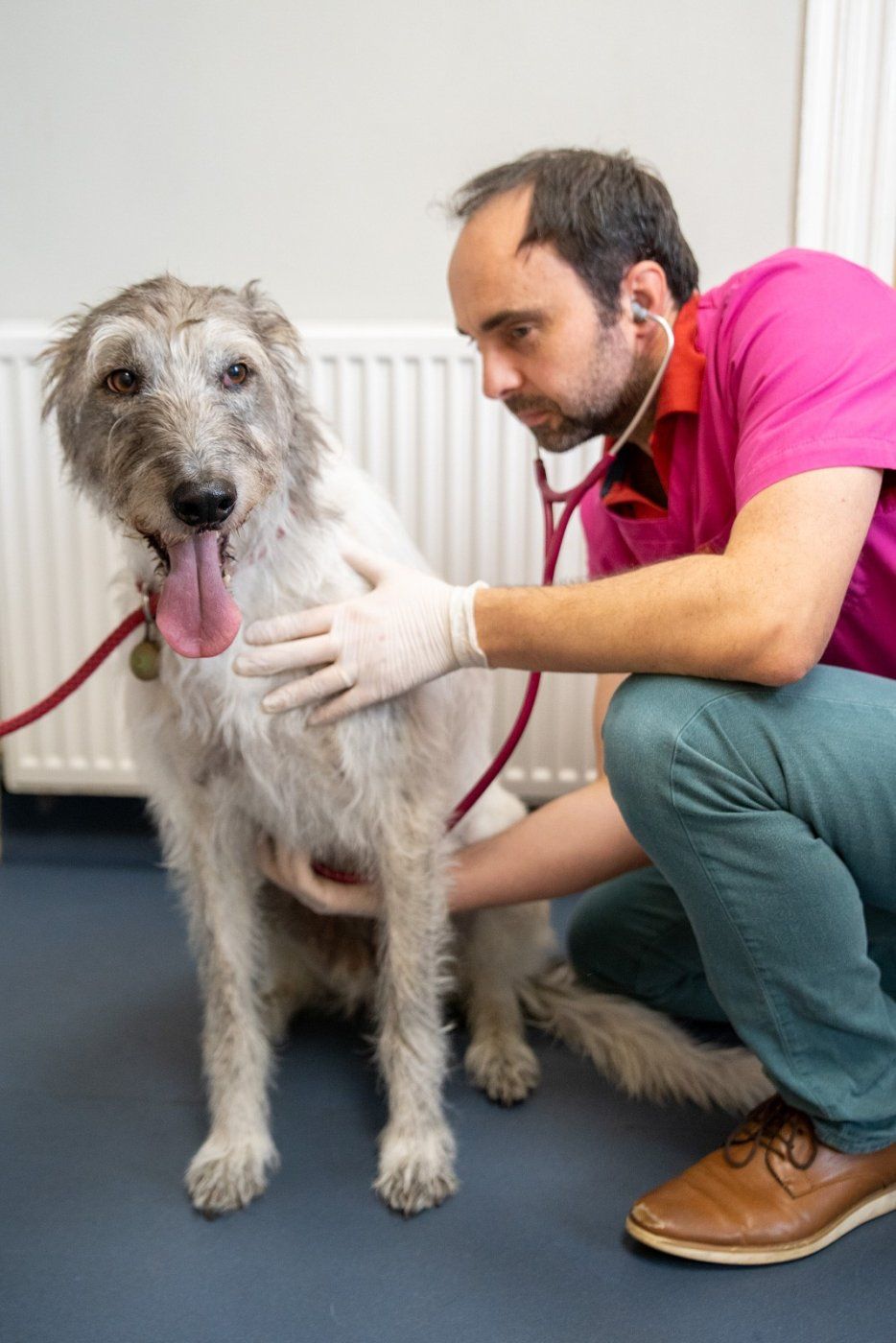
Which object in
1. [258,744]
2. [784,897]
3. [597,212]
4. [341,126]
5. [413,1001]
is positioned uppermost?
[341,126]

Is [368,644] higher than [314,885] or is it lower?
higher

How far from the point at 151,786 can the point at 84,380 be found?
0.60m

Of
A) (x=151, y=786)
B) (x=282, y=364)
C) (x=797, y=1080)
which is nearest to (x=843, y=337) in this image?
(x=282, y=364)

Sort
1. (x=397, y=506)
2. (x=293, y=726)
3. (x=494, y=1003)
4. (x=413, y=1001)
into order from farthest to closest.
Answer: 1. (x=397, y=506)
2. (x=494, y=1003)
3. (x=413, y=1001)
4. (x=293, y=726)

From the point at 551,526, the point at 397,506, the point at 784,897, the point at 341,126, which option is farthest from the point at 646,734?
the point at 341,126

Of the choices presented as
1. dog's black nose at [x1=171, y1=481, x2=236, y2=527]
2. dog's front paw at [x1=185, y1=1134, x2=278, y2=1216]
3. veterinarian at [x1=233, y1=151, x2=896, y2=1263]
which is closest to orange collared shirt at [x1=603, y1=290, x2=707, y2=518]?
veterinarian at [x1=233, y1=151, x2=896, y2=1263]

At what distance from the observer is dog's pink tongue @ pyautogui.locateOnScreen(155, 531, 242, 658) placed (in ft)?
4.37

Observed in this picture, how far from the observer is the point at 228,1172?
4.92 feet

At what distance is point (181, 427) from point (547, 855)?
86 cm

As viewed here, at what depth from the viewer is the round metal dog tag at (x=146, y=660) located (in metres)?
1.49

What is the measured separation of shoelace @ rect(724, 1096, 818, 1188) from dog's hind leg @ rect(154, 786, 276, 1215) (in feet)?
2.16

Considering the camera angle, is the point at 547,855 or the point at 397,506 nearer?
the point at 547,855

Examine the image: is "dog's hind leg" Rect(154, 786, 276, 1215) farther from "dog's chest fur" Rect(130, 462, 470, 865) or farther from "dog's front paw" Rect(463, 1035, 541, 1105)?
"dog's front paw" Rect(463, 1035, 541, 1105)

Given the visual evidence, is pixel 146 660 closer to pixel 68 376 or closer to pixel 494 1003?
pixel 68 376
